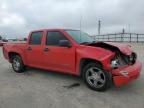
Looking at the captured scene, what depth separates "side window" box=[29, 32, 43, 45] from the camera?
6.46 m

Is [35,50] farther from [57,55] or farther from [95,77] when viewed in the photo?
[95,77]

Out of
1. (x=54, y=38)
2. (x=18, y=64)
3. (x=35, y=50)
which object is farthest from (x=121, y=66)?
(x=18, y=64)

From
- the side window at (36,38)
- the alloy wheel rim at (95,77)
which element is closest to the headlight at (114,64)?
the alloy wheel rim at (95,77)

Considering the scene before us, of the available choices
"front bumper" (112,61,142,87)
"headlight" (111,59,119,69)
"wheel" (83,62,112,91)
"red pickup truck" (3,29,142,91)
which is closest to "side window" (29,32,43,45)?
"red pickup truck" (3,29,142,91)

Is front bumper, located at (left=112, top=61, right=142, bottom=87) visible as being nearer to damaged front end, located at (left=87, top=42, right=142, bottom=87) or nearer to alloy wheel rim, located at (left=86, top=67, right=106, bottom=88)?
damaged front end, located at (left=87, top=42, right=142, bottom=87)

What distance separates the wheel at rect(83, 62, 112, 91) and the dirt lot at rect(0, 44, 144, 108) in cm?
16

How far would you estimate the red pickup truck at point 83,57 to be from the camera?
4.61 m

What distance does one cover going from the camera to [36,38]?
21.7ft

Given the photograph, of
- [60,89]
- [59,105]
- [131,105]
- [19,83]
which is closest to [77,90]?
[60,89]

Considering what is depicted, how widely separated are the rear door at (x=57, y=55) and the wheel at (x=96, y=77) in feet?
1.76

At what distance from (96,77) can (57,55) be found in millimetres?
1453

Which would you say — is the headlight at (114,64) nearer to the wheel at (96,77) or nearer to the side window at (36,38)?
the wheel at (96,77)

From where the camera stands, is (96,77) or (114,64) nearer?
(114,64)

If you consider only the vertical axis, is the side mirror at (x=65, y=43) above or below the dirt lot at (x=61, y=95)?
above
